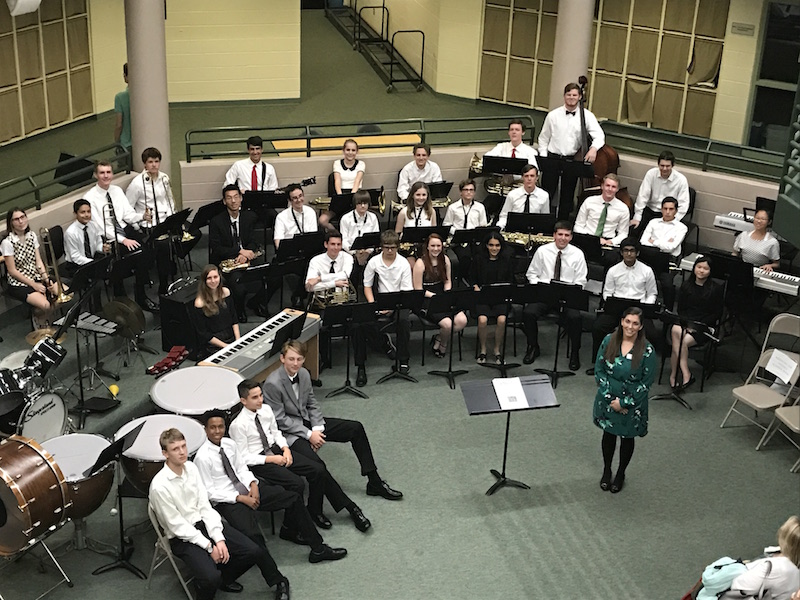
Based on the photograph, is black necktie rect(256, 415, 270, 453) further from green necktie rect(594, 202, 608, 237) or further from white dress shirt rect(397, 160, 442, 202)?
white dress shirt rect(397, 160, 442, 202)

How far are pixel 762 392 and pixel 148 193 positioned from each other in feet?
23.4

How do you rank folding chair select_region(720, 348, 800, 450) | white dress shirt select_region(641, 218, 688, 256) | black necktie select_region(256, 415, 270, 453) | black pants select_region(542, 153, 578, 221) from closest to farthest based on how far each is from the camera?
black necktie select_region(256, 415, 270, 453) < folding chair select_region(720, 348, 800, 450) < white dress shirt select_region(641, 218, 688, 256) < black pants select_region(542, 153, 578, 221)

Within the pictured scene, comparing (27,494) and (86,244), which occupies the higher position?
(86,244)

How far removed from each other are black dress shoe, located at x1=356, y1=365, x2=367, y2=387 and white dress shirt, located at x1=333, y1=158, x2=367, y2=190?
327cm

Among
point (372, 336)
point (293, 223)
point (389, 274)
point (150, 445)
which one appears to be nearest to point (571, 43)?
point (293, 223)

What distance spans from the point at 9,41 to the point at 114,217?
18.0 feet

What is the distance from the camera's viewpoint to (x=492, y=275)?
480 inches

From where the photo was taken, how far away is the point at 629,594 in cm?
846

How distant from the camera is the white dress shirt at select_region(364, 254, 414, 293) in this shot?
11703mm

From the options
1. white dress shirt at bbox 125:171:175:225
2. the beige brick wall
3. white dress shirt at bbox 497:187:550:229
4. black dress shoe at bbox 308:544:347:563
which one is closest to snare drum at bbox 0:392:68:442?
black dress shoe at bbox 308:544:347:563

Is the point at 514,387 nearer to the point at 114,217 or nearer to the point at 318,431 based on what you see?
the point at 318,431

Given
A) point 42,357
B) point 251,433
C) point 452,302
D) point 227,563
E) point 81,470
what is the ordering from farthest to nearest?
point 452,302, point 42,357, point 251,433, point 81,470, point 227,563

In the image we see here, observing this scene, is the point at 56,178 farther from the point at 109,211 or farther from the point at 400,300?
the point at 400,300

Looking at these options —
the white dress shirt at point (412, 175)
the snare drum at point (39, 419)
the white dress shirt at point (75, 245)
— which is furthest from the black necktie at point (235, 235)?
the snare drum at point (39, 419)
